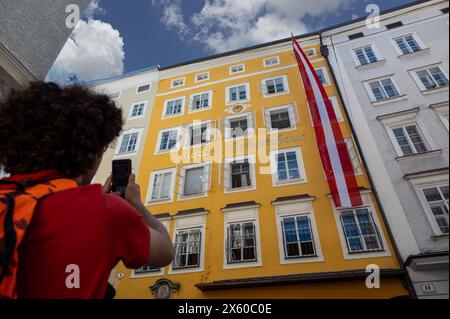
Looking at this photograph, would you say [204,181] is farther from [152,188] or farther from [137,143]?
[137,143]

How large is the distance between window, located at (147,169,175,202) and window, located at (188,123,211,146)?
6.55ft

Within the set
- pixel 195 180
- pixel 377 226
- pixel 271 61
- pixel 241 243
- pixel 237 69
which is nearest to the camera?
pixel 377 226

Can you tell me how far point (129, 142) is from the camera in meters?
14.4

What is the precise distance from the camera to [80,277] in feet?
2.98

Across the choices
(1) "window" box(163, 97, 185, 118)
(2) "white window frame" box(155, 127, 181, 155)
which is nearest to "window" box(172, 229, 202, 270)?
(2) "white window frame" box(155, 127, 181, 155)

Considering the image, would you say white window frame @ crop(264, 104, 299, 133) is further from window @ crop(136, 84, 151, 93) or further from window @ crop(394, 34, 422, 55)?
window @ crop(136, 84, 151, 93)

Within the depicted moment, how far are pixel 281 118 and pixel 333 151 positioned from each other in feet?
16.0

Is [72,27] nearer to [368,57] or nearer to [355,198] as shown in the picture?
[368,57]

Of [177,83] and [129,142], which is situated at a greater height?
[177,83]

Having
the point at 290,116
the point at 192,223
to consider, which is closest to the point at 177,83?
the point at 290,116

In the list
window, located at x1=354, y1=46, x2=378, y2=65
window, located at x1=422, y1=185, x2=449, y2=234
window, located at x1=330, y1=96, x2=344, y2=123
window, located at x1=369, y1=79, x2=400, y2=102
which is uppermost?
window, located at x1=330, y1=96, x2=344, y2=123

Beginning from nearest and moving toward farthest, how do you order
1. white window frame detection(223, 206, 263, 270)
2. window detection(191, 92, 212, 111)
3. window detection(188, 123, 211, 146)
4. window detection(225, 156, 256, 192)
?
white window frame detection(223, 206, 263, 270), window detection(225, 156, 256, 192), window detection(188, 123, 211, 146), window detection(191, 92, 212, 111)

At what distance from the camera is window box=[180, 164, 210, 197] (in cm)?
1141
